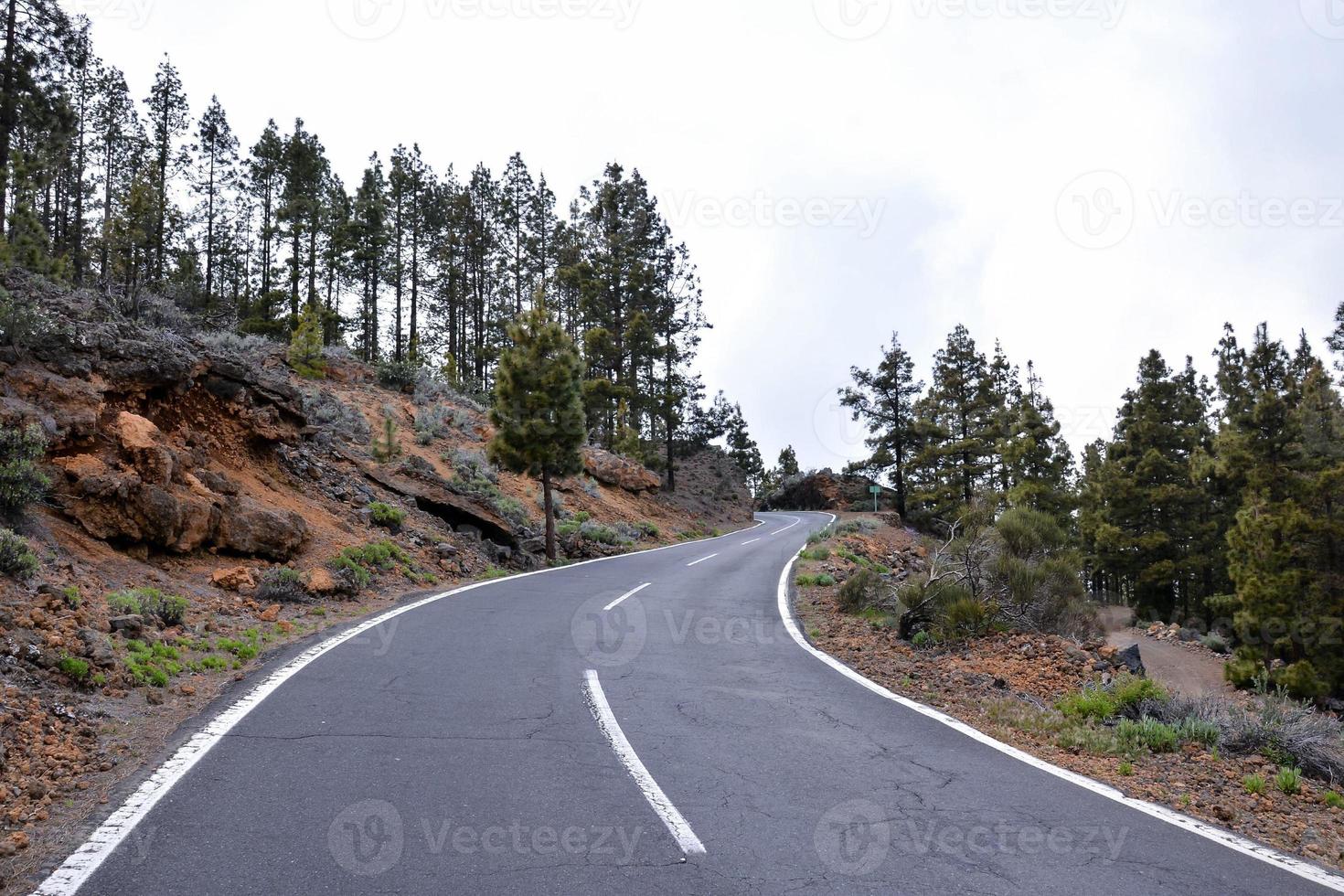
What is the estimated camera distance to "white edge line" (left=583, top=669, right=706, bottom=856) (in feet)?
13.2

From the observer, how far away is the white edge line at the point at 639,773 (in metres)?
4.01

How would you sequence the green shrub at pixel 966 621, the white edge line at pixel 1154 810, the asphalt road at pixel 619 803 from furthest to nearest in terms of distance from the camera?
the green shrub at pixel 966 621
the white edge line at pixel 1154 810
the asphalt road at pixel 619 803

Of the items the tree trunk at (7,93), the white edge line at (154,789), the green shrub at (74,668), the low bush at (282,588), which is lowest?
the white edge line at (154,789)

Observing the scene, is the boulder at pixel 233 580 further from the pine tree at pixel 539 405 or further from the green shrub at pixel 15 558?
the pine tree at pixel 539 405

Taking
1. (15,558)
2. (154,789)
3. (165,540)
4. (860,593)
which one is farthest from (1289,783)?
(165,540)

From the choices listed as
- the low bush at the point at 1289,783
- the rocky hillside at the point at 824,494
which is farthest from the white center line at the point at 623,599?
the rocky hillside at the point at 824,494

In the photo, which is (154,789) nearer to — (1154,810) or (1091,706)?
(1154,810)

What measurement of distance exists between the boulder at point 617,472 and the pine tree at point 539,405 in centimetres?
1358

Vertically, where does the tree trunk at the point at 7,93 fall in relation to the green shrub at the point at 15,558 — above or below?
above

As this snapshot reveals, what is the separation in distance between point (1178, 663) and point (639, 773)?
1008 inches

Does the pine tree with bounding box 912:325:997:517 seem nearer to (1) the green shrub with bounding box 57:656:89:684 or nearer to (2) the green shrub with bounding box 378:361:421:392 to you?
(2) the green shrub with bounding box 378:361:421:392

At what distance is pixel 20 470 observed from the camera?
866 centimetres

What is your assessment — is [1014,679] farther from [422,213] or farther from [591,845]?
[422,213]

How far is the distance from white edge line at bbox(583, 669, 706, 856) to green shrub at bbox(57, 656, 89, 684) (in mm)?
4356
